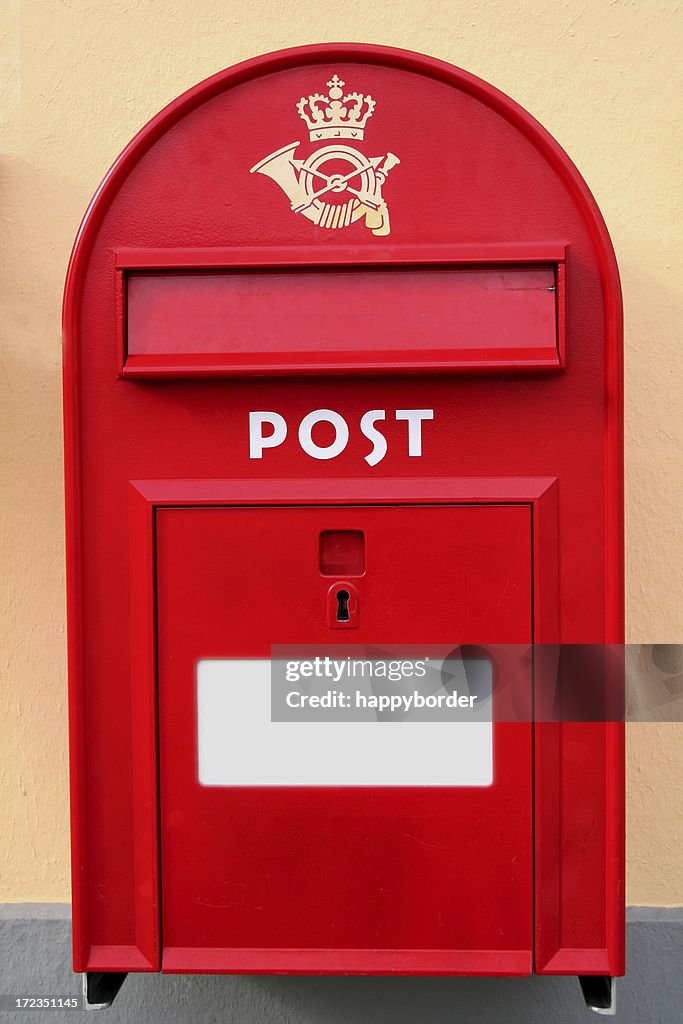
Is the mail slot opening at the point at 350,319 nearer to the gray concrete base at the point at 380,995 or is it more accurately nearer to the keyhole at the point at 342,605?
the keyhole at the point at 342,605

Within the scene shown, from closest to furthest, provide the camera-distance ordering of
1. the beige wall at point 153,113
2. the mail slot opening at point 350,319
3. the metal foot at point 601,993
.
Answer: the mail slot opening at point 350,319 < the metal foot at point 601,993 < the beige wall at point 153,113

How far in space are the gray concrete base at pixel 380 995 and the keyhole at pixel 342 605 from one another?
109cm

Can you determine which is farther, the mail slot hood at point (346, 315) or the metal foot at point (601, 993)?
the metal foot at point (601, 993)

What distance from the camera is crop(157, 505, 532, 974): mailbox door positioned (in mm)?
1299

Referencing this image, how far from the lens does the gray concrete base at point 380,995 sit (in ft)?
6.21

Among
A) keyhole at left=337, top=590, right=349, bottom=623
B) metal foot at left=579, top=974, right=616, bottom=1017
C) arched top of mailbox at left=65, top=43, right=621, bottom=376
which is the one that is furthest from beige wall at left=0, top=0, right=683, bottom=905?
keyhole at left=337, top=590, right=349, bottom=623

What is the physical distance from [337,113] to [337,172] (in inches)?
3.8

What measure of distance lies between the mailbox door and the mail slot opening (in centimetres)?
23

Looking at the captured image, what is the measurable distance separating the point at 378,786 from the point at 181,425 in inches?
25.9

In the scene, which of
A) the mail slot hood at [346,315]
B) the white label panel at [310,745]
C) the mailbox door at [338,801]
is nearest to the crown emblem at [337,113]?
the mail slot hood at [346,315]

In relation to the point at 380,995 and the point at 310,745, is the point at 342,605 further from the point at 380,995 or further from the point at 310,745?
the point at 380,995

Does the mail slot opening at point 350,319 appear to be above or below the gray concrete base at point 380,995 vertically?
above

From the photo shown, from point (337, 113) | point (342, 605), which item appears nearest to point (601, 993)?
point (342, 605)

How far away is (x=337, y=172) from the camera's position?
131 cm
